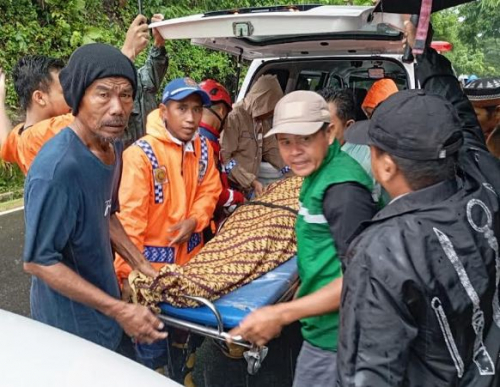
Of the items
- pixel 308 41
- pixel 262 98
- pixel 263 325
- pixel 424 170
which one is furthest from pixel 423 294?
pixel 262 98

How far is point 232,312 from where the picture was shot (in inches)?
81.4

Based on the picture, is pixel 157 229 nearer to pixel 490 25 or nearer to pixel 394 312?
pixel 394 312

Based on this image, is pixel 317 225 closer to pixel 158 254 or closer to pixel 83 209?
pixel 83 209

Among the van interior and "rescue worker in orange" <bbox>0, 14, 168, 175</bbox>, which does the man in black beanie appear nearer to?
"rescue worker in orange" <bbox>0, 14, 168, 175</bbox>

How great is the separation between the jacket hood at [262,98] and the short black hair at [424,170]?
2.81 metres

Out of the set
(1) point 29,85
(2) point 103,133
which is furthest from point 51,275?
(1) point 29,85

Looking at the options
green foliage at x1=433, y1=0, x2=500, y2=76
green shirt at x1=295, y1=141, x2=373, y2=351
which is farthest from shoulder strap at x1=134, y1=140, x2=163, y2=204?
green foliage at x1=433, y1=0, x2=500, y2=76

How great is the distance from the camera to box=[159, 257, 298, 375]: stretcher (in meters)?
2.00

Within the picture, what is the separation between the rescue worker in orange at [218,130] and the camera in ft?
11.4

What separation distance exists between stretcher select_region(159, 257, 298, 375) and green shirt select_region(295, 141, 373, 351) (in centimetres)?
24

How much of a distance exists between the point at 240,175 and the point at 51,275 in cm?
223

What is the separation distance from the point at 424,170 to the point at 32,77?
2.40 m

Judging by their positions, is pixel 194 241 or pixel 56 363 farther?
pixel 194 241

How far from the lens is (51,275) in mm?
1756
